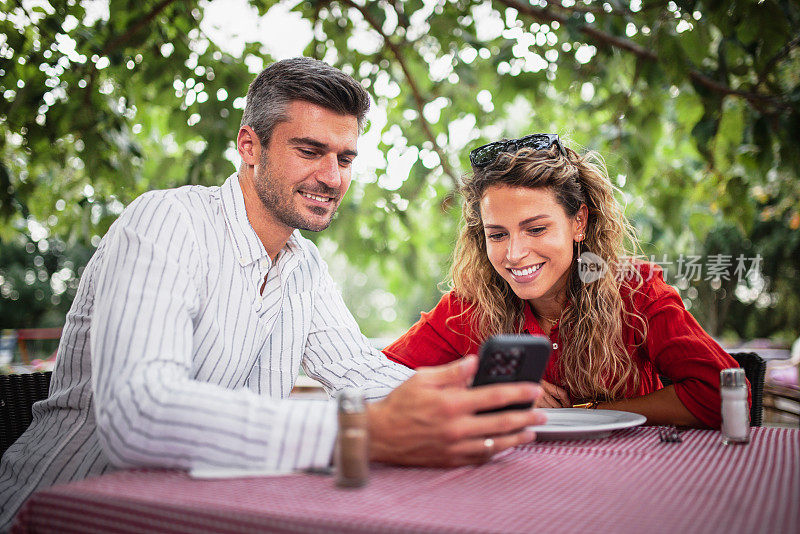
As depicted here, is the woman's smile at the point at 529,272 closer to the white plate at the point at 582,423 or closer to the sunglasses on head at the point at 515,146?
the sunglasses on head at the point at 515,146

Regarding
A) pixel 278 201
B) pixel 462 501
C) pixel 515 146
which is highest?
pixel 515 146

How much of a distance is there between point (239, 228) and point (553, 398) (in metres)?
1.07

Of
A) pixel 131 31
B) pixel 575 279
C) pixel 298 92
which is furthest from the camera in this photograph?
pixel 131 31

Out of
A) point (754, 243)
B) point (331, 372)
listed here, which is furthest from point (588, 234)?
point (754, 243)

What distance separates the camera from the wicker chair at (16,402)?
1.77 metres

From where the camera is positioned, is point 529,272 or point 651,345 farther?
A: point 529,272

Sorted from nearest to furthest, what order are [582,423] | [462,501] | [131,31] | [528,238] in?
[462,501]
[582,423]
[528,238]
[131,31]

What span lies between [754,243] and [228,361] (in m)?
16.1

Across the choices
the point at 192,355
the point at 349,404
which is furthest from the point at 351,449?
the point at 192,355

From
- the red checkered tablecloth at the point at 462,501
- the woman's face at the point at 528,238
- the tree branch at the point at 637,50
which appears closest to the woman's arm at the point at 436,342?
the woman's face at the point at 528,238

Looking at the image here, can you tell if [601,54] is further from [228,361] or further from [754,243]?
[754,243]

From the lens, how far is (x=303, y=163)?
1985 mm

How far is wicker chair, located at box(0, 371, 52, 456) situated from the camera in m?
1.77

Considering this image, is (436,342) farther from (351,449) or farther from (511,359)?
(351,449)
